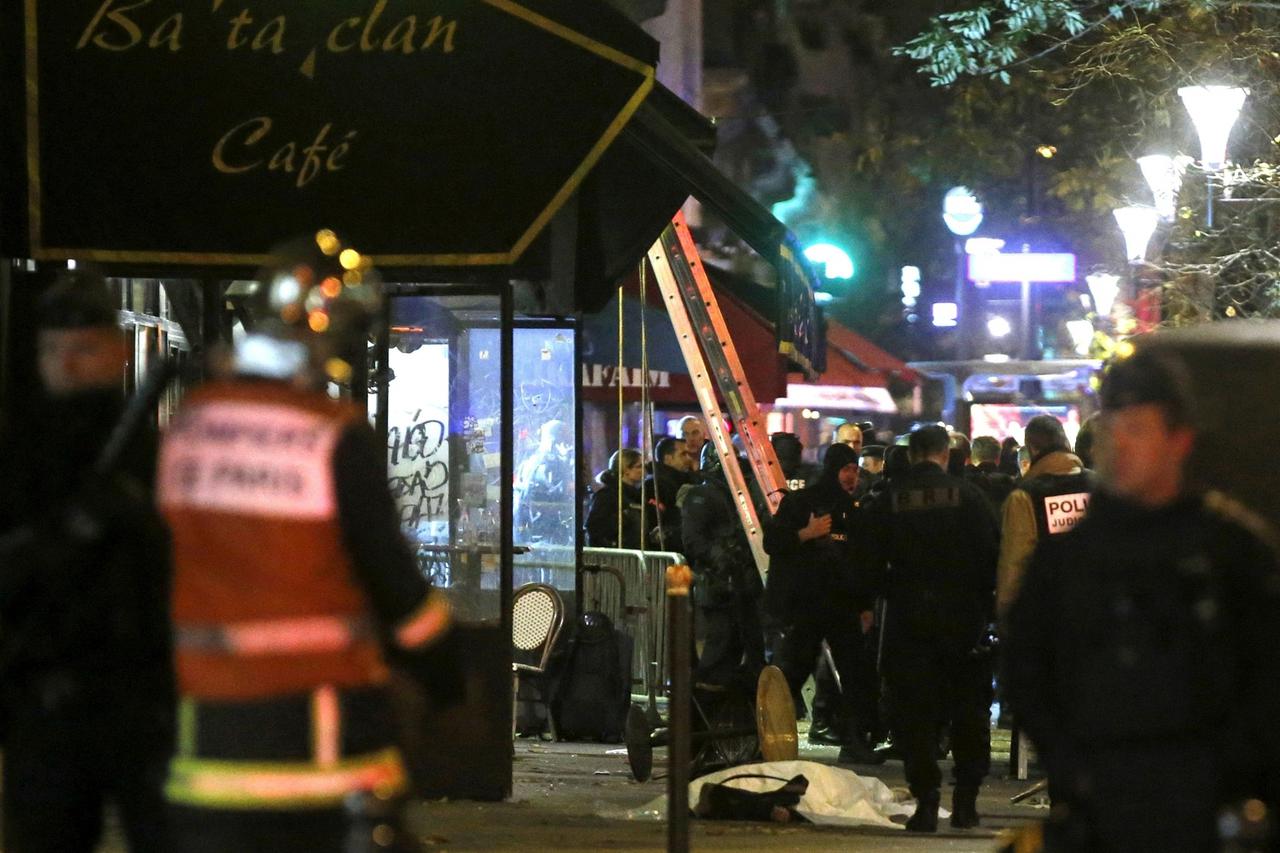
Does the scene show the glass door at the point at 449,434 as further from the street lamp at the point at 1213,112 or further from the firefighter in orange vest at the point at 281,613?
the firefighter in orange vest at the point at 281,613

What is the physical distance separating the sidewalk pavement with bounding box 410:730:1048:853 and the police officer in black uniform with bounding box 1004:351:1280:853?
496 cm

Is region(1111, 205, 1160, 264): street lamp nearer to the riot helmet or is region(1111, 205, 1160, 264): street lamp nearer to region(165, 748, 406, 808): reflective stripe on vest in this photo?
the riot helmet

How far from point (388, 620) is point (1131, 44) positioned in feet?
45.1

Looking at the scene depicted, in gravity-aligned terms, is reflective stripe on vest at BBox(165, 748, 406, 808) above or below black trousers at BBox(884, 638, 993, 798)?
above

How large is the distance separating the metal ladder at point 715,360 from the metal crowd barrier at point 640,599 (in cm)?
81

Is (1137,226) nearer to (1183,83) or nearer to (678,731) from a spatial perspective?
(1183,83)

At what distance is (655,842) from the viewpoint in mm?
9406

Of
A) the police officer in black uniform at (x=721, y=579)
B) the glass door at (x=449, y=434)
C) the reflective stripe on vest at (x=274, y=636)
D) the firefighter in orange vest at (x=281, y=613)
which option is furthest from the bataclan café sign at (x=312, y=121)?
the reflective stripe on vest at (x=274, y=636)

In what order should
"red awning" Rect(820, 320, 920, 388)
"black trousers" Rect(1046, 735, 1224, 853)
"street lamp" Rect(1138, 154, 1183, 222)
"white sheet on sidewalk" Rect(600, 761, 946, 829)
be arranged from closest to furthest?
1. "black trousers" Rect(1046, 735, 1224, 853)
2. "white sheet on sidewalk" Rect(600, 761, 946, 829)
3. "street lamp" Rect(1138, 154, 1183, 222)
4. "red awning" Rect(820, 320, 920, 388)

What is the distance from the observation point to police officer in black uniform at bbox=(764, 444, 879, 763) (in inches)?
513

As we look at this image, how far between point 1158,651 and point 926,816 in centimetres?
609

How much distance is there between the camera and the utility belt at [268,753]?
4.16 metres

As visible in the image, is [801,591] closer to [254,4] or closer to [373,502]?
[254,4]

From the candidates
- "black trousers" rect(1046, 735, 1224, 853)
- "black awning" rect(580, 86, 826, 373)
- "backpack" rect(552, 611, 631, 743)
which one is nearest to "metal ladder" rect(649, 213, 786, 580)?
"black awning" rect(580, 86, 826, 373)
